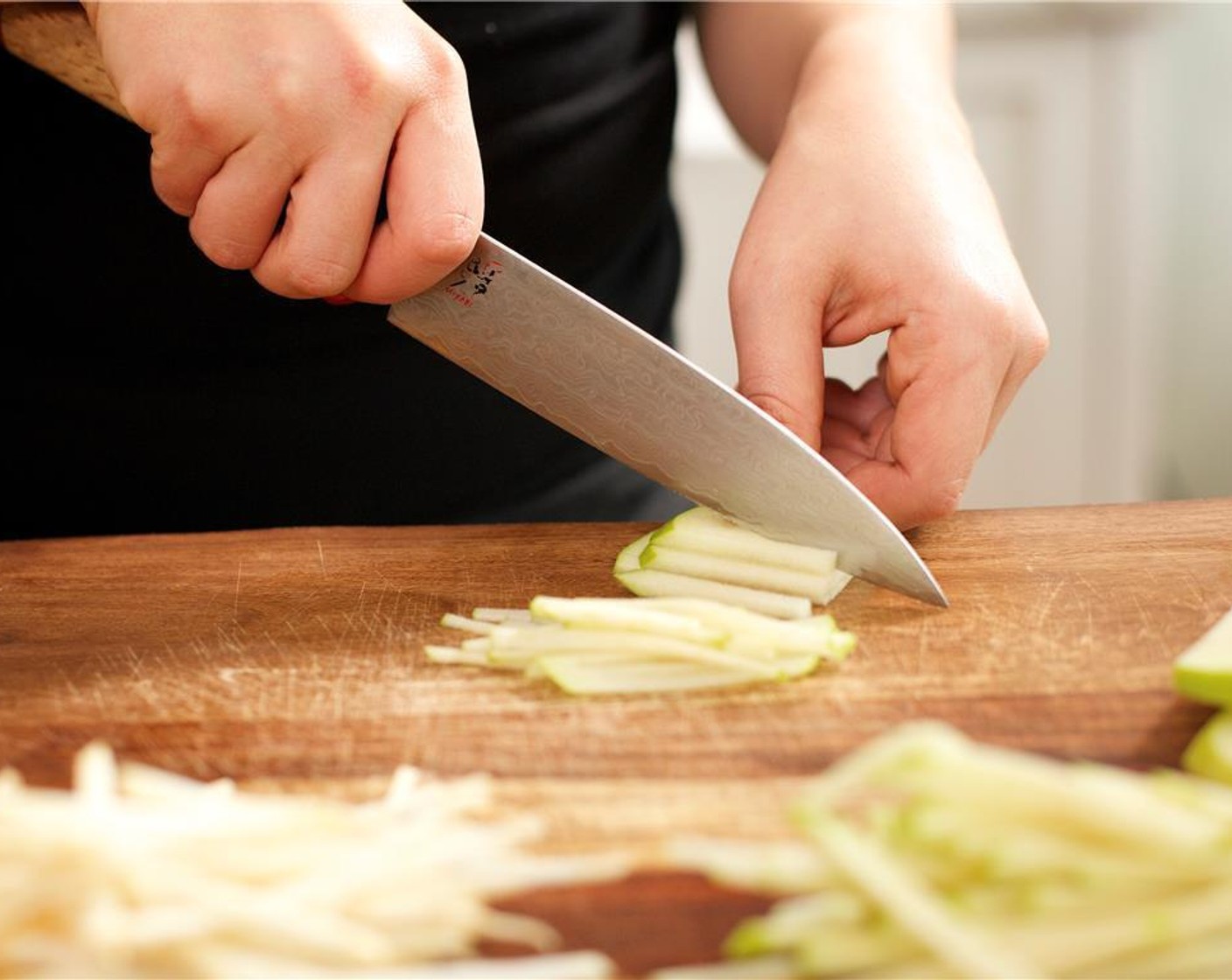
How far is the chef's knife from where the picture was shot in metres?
1.35

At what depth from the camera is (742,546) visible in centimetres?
139

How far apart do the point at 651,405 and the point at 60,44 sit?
2.28 ft

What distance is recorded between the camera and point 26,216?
1.71m

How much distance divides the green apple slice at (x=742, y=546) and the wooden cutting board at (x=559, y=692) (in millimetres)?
48

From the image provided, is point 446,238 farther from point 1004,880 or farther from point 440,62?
point 1004,880

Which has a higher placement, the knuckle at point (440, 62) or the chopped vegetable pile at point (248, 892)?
the knuckle at point (440, 62)

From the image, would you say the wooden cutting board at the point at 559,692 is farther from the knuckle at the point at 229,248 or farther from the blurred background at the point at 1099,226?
the blurred background at the point at 1099,226

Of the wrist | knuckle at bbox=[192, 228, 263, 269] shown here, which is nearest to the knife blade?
knuckle at bbox=[192, 228, 263, 269]

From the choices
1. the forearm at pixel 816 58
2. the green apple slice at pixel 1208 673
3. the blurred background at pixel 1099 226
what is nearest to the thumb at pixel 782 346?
the forearm at pixel 816 58

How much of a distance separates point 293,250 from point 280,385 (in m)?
0.48

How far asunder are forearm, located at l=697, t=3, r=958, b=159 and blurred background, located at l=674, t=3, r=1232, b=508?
158 cm

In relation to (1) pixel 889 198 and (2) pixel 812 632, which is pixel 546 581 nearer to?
(2) pixel 812 632

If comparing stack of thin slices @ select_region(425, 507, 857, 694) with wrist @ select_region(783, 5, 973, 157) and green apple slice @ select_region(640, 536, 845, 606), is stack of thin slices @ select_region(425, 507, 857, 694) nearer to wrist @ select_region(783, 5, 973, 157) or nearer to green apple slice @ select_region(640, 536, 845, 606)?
green apple slice @ select_region(640, 536, 845, 606)

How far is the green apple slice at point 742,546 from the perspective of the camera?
1.36 m
